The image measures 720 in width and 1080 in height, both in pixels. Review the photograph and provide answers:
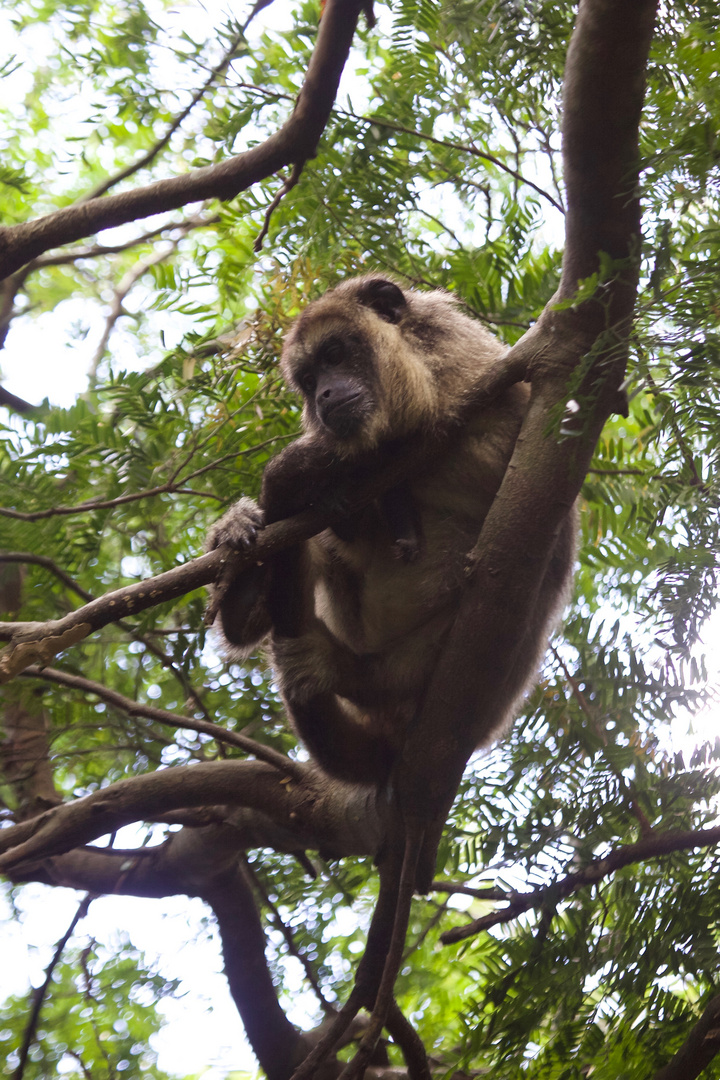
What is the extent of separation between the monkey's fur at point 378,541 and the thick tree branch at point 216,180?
626mm

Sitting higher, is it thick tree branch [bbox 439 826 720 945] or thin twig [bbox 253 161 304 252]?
thin twig [bbox 253 161 304 252]

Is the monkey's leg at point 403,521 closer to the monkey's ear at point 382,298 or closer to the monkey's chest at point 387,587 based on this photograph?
the monkey's chest at point 387,587

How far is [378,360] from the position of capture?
12.8 ft

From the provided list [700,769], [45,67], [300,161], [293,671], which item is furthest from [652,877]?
[45,67]

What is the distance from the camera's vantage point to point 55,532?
A: 4.26 m

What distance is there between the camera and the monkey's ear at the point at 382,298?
161 inches

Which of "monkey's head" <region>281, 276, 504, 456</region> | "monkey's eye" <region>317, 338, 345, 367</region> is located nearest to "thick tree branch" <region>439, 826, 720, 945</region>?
"monkey's head" <region>281, 276, 504, 456</region>

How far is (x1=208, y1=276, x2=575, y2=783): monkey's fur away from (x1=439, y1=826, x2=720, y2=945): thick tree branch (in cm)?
65

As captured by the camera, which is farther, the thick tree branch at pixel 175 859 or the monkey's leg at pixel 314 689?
the thick tree branch at pixel 175 859

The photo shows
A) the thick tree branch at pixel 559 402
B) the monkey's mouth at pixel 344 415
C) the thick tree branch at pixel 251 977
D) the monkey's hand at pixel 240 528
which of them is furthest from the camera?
the thick tree branch at pixel 251 977

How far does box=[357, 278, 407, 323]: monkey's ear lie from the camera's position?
4.10 meters

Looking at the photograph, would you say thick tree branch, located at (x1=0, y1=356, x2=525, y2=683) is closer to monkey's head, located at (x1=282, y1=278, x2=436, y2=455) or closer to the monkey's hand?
the monkey's hand

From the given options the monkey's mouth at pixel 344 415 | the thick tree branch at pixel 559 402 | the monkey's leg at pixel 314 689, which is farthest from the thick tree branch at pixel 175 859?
the monkey's mouth at pixel 344 415

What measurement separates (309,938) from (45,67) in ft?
19.7
